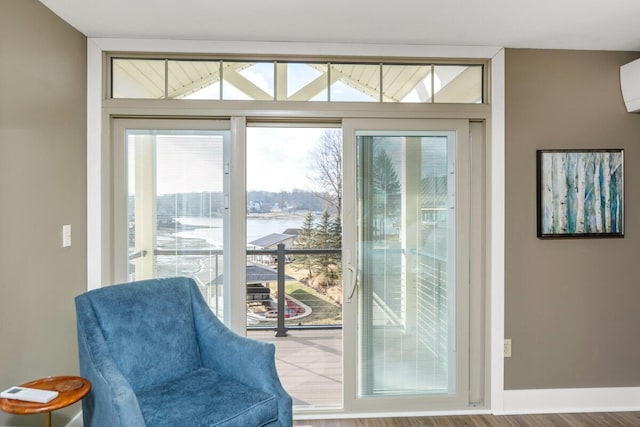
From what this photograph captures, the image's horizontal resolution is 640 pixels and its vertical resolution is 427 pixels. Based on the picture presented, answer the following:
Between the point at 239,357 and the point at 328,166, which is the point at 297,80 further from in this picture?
the point at 239,357

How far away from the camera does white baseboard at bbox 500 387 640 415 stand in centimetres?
287

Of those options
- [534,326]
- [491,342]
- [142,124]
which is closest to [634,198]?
[534,326]

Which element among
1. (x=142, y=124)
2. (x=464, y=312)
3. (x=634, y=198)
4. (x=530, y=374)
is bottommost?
(x=530, y=374)

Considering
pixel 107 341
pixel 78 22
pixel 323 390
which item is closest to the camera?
pixel 107 341

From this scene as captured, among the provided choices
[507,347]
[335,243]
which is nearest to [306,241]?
[335,243]

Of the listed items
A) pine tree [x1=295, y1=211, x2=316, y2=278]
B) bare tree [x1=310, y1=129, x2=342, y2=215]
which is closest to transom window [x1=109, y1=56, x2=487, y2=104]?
bare tree [x1=310, y1=129, x2=342, y2=215]

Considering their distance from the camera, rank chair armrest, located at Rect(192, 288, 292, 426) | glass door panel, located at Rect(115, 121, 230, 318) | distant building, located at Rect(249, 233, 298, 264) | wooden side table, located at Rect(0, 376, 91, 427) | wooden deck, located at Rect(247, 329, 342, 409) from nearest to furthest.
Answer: wooden side table, located at Rect(0, 376, 91, 427) < chair armrest, located at Rect(192, 288, 292, 426) < glass door panel, located at Rect(115, 121, 230, 318) < wooden deck, located at Rect(247, 329, 342, 409) < distant building, located at Rect(249, 233, 298, 264)

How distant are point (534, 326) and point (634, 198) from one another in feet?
3.66

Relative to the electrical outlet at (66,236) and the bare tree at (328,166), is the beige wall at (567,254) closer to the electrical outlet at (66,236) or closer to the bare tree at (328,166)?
the bare tree at (328,166)

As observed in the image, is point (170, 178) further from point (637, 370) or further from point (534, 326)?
point (637, 370)

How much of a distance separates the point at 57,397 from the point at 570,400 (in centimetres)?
306

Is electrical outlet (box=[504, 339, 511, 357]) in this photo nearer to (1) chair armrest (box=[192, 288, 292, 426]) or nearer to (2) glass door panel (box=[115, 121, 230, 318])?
(1) chair armrest (box=[192, 288, 292, 426])

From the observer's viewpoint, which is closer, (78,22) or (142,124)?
(78,22)

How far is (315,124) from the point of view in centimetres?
292
